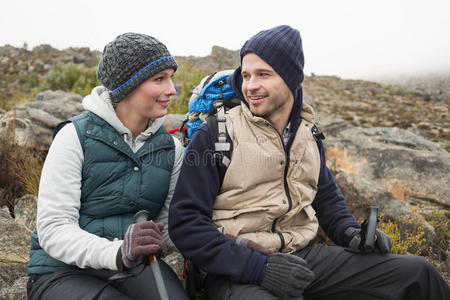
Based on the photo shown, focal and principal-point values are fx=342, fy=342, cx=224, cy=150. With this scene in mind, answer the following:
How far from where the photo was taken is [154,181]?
91.8 inches

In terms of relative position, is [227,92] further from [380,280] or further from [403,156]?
[403,156]

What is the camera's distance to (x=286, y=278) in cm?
195

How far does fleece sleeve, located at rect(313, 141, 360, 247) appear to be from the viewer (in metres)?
2.65

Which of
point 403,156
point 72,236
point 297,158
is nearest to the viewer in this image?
point 72,236

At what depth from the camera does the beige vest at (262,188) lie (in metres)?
2.22

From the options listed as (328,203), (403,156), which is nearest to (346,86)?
(403,156)

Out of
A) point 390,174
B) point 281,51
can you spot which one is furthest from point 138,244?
point 390,174

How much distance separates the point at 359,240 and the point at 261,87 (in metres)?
1.27

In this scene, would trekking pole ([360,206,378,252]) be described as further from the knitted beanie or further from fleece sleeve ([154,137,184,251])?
fleece sleeve ([154,137,184,251])

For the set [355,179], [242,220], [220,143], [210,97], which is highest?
[210,97]

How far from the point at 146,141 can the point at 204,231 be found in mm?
794

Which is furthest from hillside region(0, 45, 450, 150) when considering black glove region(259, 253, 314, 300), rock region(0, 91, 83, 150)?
Result: black glove region(259, 253, 314, 300)

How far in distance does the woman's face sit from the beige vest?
1.54 ft

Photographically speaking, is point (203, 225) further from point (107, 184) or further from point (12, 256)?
point (12, 256)
